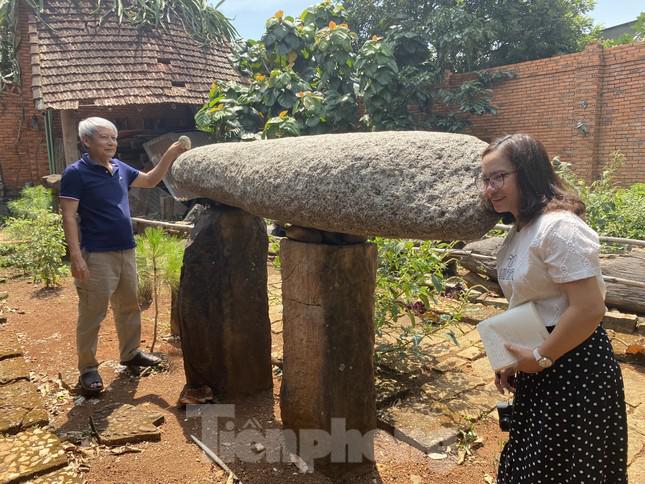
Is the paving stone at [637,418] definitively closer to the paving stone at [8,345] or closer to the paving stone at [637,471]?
the paving stone at [637,471]

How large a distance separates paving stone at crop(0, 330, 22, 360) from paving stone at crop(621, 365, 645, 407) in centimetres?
407

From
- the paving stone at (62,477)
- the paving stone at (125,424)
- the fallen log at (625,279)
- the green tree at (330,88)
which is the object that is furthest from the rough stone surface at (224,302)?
the green tree at (330,88)

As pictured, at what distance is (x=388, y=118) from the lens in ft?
31.3

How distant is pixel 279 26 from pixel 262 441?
8.77 m

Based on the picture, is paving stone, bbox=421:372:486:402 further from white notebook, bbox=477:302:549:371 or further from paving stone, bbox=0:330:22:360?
paving stone, bbox=0:330:22:360

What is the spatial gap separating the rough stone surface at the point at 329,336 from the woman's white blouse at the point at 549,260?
2.36ft

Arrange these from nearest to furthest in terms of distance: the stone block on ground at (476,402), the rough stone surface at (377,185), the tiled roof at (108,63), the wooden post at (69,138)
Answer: the rough stone surface at (377,185), the stone block on ground at (476,402), the tiled roof at (108,63), the wooden post at (69,138)

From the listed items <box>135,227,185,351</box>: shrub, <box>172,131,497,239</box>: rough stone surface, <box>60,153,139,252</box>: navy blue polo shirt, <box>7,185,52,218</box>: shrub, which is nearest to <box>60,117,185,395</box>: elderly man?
<box>60,153,139,252</box>: navy blue polo shirt

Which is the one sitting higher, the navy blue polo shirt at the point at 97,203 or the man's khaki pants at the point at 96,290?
the navy blue polo shirt at the point at 97,203

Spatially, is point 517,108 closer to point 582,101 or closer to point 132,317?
point 582,101

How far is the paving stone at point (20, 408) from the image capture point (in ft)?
→ 8.82

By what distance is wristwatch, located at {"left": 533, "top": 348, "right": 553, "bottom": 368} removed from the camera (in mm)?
1443

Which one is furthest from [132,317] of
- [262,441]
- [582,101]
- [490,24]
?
[490,24]

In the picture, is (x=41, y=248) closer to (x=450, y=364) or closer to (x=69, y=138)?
(x=69, y=138)
